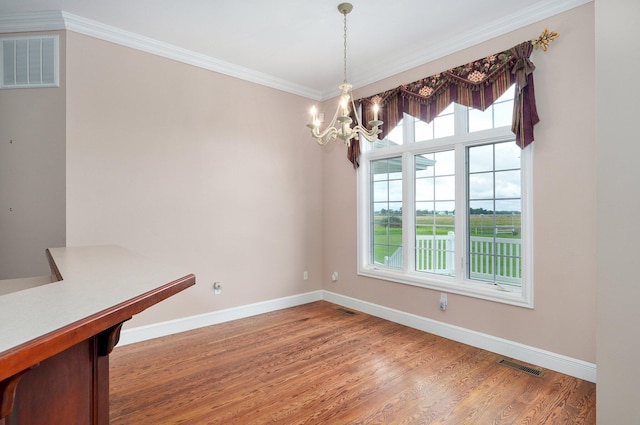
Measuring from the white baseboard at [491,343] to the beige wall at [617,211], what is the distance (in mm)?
879

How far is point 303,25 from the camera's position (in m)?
3.05

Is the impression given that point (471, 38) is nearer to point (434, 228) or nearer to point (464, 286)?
point (434, 228)

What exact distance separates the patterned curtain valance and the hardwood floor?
1.92 metres

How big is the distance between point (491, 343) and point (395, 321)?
1.06 metres

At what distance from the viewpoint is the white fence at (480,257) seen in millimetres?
3020

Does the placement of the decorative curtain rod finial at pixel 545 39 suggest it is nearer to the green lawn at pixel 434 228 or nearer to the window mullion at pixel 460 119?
the window mullion at pixel 460 119

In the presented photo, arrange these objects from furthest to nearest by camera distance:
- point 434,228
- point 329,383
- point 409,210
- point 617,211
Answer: point 409,210
point 434,228
point 329,383
point 617,211

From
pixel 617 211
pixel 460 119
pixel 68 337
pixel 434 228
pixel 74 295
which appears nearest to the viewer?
pixel 68 337

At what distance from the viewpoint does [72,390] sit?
44.7 inches

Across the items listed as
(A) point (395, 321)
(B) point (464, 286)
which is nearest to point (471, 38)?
(B) point (464, 286)

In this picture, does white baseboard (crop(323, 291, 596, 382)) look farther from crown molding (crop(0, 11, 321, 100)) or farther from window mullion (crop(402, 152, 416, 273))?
crown molding (crop(0, 11, 321, 100))

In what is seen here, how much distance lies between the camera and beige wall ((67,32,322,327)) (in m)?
3.07

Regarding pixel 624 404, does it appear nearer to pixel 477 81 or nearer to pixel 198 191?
pixel 477 81

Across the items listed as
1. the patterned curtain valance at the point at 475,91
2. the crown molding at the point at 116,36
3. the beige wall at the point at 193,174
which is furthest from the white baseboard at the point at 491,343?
the crown molding at the point at 116,36
